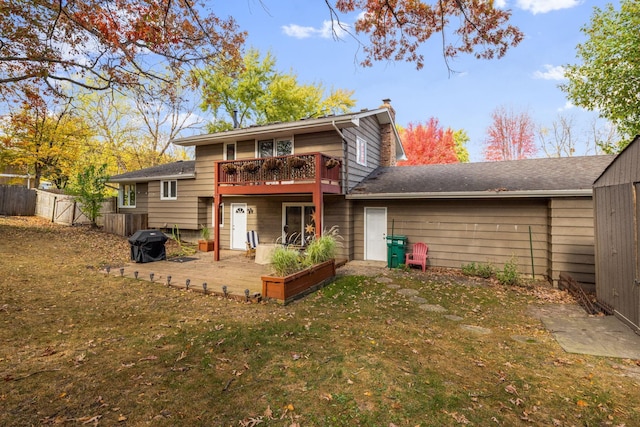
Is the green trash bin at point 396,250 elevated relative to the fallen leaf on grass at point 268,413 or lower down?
elevated

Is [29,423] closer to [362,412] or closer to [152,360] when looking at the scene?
[152,360]

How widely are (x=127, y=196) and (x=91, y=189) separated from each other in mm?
2069

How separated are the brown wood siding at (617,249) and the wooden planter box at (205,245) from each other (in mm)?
12904

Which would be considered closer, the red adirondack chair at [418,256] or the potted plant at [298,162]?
the potted plant at [298,162]

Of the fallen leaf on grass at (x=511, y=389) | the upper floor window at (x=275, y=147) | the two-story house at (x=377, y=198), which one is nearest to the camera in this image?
the fallen leaf on grass at (x=511, y=389)

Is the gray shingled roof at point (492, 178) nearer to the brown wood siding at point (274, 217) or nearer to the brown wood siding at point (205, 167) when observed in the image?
the brown wood siding at point (274, 217)

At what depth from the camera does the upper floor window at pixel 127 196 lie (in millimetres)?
17062

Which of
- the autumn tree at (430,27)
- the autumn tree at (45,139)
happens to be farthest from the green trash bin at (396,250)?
the autumn tree at (45,139)

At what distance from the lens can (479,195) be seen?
30.3 ft

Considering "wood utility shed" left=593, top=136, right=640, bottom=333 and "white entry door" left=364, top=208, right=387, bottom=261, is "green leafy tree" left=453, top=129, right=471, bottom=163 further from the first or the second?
"wood utility shed" left=593, top=136, right=640, bottom=333

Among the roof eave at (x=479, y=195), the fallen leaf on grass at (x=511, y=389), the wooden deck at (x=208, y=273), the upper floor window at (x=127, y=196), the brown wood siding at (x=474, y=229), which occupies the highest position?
the upper floor window at (x=127, y=196)

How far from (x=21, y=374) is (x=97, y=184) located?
1460 cm

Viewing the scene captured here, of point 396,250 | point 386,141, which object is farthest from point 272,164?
point 386,141

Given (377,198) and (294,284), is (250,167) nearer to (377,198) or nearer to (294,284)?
(377,198)
